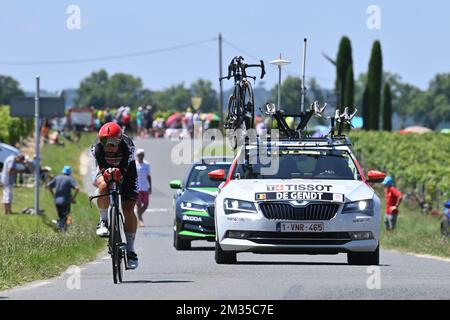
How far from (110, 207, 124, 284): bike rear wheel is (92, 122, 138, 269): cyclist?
117 mm

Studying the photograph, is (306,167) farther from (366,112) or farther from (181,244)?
(366,112)

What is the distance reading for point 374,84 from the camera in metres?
84.6

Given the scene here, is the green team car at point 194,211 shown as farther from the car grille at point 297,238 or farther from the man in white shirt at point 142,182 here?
the man in white shirt at point 142,182

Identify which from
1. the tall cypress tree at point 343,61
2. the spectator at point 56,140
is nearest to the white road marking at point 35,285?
the spectator at point 56,140

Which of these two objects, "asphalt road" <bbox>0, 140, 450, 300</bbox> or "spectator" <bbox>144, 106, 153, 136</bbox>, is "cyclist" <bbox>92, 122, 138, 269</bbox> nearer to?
"asphalt road" <bbox>0, 140, 450, 300</bbox>

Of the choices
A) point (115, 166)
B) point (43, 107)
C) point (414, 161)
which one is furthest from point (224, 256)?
point (414, 161)

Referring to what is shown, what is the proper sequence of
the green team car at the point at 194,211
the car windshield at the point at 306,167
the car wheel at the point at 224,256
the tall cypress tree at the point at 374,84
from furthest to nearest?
1. the tall cypress tree at the point at 374,84
2. the green team car at the point at 194,211
3. the car windshield at the point at 306,167
4. the car wheel at the point at 224,256

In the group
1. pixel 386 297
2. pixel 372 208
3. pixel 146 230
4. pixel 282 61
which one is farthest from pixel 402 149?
pixel 386 297

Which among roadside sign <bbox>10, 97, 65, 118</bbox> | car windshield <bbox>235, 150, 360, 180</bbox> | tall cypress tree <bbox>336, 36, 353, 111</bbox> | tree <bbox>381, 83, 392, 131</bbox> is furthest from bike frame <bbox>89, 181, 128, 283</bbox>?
tree <bbox>381, 83, 392, 131</bbox>

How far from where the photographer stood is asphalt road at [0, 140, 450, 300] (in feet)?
44.2

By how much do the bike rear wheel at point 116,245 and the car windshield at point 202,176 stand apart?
8777 mm

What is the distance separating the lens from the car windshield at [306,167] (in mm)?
17875

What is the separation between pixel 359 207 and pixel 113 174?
11.4 feet
